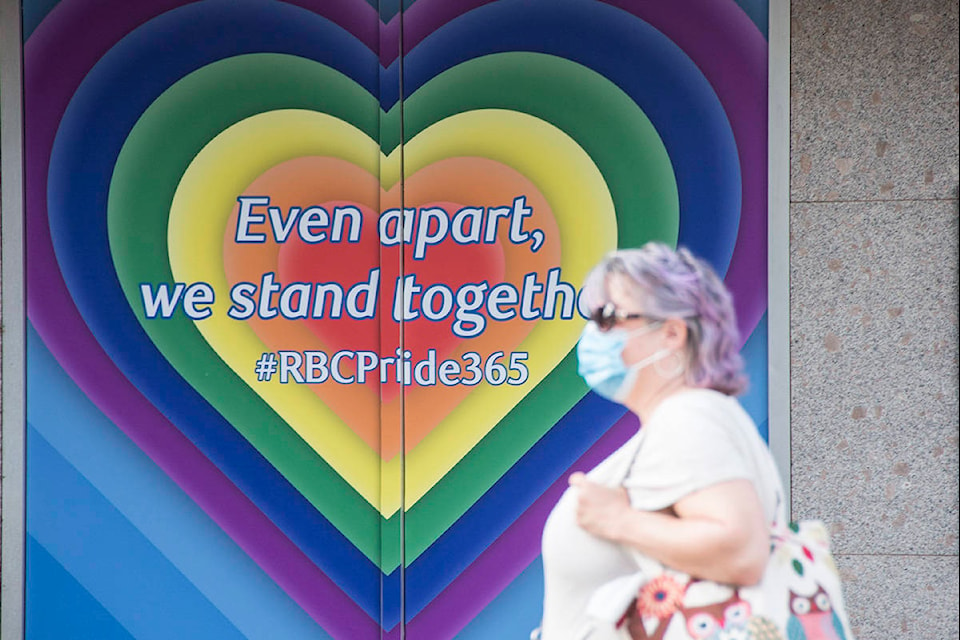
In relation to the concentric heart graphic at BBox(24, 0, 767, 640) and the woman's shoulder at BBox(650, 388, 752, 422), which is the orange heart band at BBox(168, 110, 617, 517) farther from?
the woman's shoulder at BBox(650, 388, 752, 422)

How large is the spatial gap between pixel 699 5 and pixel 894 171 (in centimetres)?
87

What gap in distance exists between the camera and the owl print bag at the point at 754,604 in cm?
240

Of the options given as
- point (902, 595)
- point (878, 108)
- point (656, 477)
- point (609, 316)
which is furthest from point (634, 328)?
point (902, 595)

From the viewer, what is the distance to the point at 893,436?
3.39 m

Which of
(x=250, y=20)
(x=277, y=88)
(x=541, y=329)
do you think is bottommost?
(x=541, y=329)

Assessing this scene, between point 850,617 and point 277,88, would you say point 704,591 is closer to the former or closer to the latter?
point 850,617

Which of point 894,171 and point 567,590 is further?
point 894,171

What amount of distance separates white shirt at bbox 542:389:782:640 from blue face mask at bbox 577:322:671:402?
12 cm

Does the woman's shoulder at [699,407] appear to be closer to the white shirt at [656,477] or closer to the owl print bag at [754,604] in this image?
the white shirt at [656,477]

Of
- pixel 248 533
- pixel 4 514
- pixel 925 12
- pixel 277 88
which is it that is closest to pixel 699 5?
pixel 925 12

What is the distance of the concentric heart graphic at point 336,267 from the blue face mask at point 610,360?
68 centimetres

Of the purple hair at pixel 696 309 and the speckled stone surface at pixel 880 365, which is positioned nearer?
the purple hair at pixel 696 309

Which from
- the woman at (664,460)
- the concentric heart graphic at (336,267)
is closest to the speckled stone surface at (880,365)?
the concentric heart graphic at (336,267)

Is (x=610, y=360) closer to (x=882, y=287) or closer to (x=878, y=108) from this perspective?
(x=882, y=287)
